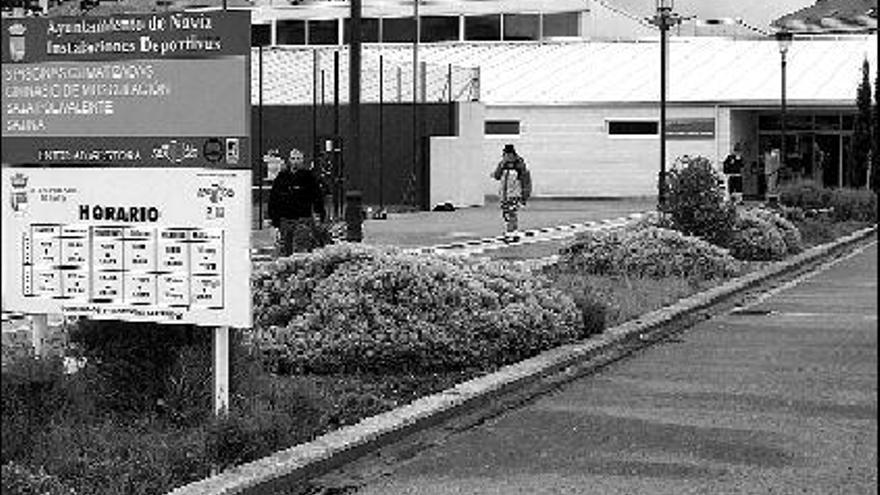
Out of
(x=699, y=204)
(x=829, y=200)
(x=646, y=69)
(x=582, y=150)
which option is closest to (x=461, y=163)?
(x=829, y=200)

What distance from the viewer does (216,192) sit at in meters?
9.16

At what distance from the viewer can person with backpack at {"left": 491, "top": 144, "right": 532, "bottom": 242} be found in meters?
32.2

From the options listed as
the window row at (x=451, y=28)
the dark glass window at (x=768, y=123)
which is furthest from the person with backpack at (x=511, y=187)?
the window row at (x=451, y=28)

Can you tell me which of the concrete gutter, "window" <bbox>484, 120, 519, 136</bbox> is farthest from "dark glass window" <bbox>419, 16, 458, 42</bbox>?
the concrete gutter

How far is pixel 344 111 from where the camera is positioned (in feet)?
157

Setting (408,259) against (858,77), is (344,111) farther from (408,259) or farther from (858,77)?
(408,259)

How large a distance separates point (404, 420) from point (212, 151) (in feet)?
7.03

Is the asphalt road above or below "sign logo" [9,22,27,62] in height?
below

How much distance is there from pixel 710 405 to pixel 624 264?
35.7 ft

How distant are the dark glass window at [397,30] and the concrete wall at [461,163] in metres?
28.2

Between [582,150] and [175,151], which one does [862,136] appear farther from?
[175,151]

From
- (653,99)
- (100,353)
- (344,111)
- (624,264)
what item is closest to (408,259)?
(100,353)

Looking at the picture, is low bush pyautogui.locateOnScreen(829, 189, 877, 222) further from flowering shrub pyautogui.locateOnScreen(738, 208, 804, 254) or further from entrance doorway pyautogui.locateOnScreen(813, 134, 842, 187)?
entrance doorway pyautogui.locateOnScreen(813, 134, 842, 187)

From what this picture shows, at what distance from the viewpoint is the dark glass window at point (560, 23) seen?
78750 millimetres
